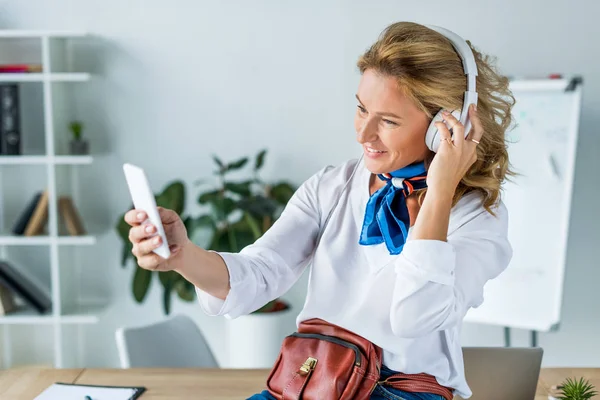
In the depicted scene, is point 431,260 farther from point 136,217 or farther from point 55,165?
point 55,165

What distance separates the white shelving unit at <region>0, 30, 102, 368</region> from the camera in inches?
135

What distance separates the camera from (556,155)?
3.20 metres

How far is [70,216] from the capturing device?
11.6 feet

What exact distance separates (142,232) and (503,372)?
0.86 meters

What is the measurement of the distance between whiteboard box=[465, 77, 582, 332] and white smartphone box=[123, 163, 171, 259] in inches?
92.2

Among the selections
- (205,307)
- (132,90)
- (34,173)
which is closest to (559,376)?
(205,307)

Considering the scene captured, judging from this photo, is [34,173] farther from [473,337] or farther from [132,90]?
[473,337]

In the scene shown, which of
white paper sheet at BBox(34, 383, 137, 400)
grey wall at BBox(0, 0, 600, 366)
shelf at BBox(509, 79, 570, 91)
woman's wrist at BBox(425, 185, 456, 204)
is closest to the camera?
woman's wrist at BBox(425, 185, 456, 204)

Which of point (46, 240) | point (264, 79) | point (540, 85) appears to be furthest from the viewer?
point (264, 79)

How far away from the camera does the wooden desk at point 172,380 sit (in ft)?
5.71

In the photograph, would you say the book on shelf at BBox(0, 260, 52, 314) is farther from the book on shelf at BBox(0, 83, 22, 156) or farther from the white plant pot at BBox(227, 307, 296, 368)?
the white plant pot at BBox(227, 307, 296, 368)

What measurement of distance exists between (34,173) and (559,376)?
280 cm

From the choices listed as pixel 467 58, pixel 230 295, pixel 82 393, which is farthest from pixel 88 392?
pixel 467 58

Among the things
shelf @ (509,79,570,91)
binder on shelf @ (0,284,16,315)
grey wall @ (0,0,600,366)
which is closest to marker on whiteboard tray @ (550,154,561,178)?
shelf @ (509,79,570,91)
